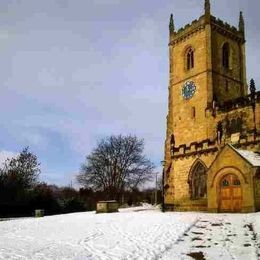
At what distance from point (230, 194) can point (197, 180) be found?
26.9ft

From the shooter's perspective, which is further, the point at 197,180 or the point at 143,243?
the point at 197,180

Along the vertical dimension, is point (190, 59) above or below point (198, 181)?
above

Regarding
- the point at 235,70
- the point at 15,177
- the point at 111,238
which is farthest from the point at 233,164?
the point at 15,177

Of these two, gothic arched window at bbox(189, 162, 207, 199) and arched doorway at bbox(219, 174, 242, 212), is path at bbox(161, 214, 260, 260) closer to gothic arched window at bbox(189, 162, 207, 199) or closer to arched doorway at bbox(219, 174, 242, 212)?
arched doorway at bbox(219, 174, 242, 212)

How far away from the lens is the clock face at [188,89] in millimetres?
47375

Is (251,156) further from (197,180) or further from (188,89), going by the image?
(188,89)

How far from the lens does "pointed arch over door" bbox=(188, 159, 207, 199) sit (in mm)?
35000

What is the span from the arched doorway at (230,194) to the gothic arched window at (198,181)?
6.27 metres

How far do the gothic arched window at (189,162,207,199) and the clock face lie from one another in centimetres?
1388

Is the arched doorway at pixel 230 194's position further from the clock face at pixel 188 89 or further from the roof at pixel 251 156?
the clock face at pixel 188 89

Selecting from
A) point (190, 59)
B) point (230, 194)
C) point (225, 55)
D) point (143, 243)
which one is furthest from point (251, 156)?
point (225, 55)

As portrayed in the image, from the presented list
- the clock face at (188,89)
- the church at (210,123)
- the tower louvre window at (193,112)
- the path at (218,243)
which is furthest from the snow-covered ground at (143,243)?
the clock face at (188,89)

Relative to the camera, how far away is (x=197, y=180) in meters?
35.9

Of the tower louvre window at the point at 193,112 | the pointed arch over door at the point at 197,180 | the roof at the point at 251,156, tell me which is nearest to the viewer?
the roof at the point at 251,156
